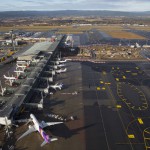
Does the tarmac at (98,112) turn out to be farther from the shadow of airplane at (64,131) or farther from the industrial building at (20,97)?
the industrial building at (20,97)

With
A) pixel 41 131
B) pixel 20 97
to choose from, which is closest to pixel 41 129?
pixel 41 131

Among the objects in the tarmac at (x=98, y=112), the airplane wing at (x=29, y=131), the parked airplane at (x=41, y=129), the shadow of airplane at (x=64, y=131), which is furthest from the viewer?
the shadow of airplane at (x=64, y=131)

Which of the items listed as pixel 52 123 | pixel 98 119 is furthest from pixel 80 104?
pixel 52 123

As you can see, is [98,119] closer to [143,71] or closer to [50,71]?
[50,71]

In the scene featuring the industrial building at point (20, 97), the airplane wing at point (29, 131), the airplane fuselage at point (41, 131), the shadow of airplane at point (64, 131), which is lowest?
the shadow of airplane at point (64, 131)

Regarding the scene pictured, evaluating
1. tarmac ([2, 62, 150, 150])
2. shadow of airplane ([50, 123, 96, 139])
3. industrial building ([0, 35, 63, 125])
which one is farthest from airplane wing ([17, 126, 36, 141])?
industrial building ([0, 35, 63, 125])

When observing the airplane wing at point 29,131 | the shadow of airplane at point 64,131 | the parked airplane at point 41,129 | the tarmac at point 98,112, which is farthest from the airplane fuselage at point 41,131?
the shadow of airplane at point 64,131

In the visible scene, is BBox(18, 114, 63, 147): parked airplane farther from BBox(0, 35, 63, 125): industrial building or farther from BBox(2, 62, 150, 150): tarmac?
BBox(0, 35, 63, 125): industrial building

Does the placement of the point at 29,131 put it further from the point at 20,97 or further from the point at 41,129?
the point at 20,97

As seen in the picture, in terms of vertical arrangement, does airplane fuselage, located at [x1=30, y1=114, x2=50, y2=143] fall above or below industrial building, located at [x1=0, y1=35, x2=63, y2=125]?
below
